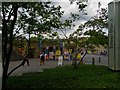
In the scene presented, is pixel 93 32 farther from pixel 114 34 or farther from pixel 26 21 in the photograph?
pixel 26 21

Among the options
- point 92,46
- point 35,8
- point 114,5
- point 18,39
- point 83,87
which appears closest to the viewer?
point 35,8

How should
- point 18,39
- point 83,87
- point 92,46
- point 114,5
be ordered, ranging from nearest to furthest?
1. point 18,39
2. point 83,87
3. point 114,5
4. point 92,46

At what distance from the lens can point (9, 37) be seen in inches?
381

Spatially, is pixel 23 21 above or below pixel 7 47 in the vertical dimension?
above

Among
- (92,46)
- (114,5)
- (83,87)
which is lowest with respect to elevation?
(83,87)

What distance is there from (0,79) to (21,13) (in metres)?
2.04

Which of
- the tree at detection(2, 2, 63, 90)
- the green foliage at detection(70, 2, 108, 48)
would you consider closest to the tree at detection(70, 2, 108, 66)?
the green foliage at detection(70, 2, 108, 48)

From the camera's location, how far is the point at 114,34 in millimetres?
18516

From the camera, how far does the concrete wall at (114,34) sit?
18328mm

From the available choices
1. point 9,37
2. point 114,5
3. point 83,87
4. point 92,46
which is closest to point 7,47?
point 9,37

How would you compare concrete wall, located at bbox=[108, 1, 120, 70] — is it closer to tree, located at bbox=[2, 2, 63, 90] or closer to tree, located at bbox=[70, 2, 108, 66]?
tree, located at bbox=[70, 2, 108, 66]

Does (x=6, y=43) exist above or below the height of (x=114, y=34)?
below

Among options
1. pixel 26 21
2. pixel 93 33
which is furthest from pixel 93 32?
pixel 26 21

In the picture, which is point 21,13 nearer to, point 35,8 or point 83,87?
point 35,8
